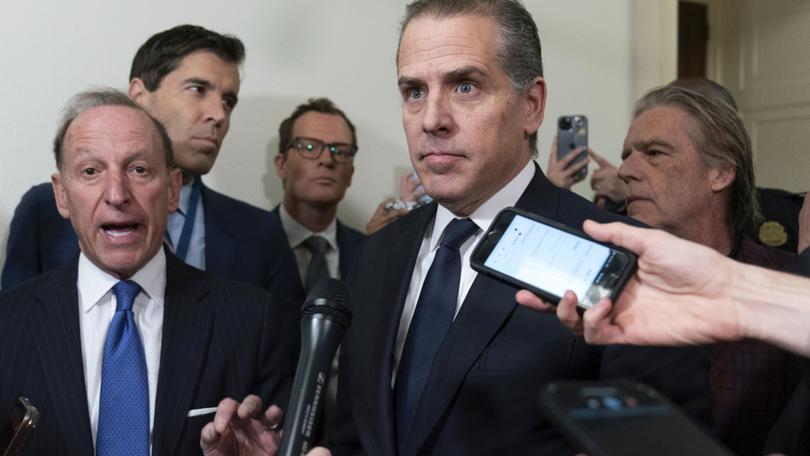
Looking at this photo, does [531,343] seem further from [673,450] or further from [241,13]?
[241,13]

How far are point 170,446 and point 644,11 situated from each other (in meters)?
3.16

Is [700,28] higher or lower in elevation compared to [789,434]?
higher

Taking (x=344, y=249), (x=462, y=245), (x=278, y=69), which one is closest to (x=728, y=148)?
(x=462, y=245)

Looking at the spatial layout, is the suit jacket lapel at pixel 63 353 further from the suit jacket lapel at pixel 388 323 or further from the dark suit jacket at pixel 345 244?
the dark suit jacket at pixel 345 244

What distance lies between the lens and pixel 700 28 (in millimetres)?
5168

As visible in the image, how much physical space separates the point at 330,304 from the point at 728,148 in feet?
5.06

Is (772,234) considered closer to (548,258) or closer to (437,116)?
(437,116)

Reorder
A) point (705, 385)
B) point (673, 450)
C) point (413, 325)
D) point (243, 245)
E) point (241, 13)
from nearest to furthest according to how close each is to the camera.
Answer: point (673, 450)
point (705, 385)
point (413, 325)
point (243, 245)
point (241, 13)

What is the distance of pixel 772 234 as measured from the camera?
2.58 metres

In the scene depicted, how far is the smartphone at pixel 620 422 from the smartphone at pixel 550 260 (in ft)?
0.54

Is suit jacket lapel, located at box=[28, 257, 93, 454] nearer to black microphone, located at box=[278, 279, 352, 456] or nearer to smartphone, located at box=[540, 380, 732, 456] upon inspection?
black microphone, located at box=[278, 279, 352, 456]

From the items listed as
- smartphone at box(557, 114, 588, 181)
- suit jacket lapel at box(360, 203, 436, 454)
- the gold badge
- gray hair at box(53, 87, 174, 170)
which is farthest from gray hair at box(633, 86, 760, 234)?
gray hair at box(53, 87, 174, 170)

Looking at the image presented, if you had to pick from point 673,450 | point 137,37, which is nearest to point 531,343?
point 673,450

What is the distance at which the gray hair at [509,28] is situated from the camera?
1505 mm
